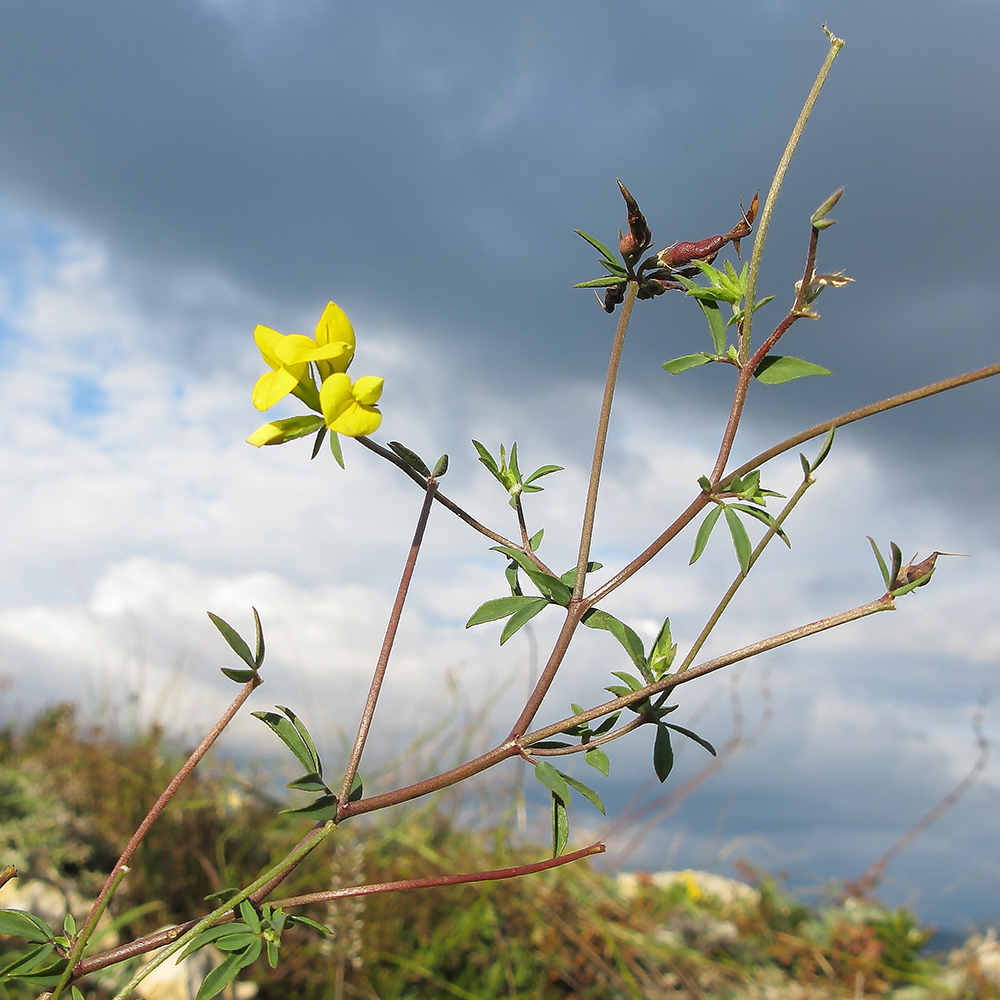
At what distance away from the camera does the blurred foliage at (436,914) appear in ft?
12.1

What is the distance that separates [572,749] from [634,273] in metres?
0.53

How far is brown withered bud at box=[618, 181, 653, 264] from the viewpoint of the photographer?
98 cm

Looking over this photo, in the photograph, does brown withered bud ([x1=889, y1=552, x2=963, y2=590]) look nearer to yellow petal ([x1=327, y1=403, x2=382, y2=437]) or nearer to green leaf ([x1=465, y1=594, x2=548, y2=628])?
green leaf ([x1=465, y1=594, x2=548, y2=628])

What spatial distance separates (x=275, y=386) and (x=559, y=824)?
550mm

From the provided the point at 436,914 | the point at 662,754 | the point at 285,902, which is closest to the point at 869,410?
the point at 662,754

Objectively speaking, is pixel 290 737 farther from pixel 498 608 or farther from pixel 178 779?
pixel 498 608

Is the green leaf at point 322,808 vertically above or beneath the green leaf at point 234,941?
above

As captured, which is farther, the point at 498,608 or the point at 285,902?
the point at 498,608

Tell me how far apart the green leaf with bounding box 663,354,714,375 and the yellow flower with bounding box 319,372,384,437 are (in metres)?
0.35

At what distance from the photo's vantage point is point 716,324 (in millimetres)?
1038

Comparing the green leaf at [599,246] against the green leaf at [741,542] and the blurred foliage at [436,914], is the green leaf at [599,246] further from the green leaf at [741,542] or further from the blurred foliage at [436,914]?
the blurred foliage at [436,914]

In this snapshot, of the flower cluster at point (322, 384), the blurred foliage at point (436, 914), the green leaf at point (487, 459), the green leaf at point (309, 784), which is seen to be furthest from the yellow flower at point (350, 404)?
the blurred foliage at point (436, 914)

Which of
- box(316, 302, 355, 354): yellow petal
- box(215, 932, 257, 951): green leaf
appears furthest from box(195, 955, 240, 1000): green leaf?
box(316, 302, 355, 354): yellow petal

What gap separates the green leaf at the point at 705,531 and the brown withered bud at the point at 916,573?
187 millimetres
